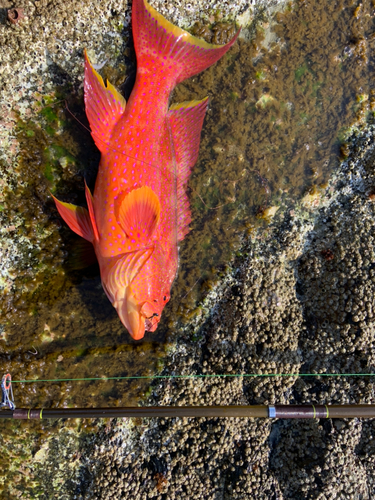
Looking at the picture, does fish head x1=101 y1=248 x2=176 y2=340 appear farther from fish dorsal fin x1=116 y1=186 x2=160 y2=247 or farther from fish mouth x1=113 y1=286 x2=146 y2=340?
fish dorsal fin x1=116 y1=186 x2=160 y2=247

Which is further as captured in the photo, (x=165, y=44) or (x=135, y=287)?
(x=165, y=44)

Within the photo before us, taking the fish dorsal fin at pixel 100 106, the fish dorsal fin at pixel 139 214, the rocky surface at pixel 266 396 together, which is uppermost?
the fish dorsal fin at pixel 100 106

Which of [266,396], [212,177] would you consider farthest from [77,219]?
[266,396]

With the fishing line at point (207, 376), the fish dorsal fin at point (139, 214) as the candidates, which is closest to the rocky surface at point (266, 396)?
the fishing line at point (207, 376)

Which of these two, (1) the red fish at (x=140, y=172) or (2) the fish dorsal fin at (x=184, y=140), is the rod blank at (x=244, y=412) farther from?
(2) the fish dorsal fin at (x=184, y=140)

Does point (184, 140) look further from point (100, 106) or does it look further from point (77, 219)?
point (77, 219)

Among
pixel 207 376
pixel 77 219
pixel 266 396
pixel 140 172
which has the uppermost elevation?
pixel 140 172
